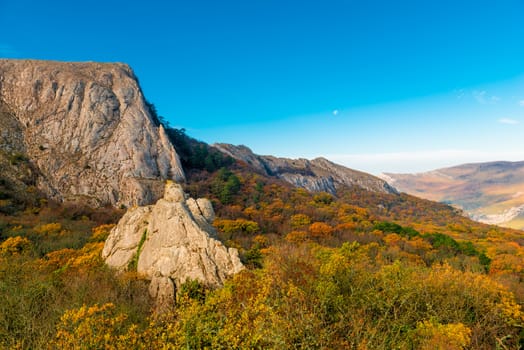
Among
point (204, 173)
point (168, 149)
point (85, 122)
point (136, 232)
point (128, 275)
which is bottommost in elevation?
point (128, 275)

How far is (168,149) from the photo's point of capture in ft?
226

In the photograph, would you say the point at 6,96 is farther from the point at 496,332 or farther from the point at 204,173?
the point at 496,332

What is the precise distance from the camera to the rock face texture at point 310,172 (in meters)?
131

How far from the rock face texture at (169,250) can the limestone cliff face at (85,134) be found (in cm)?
3348

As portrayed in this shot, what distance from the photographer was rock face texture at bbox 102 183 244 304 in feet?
65.4

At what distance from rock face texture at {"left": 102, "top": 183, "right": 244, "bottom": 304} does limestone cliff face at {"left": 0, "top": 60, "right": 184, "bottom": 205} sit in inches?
1318

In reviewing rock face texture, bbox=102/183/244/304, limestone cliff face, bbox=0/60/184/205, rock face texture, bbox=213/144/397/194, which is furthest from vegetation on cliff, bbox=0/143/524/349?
rock face texture, bbox=213/144/397/194

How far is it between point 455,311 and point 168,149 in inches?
2518

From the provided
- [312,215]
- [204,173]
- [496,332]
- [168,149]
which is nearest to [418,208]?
[312,215]

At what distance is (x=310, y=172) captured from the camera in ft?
473

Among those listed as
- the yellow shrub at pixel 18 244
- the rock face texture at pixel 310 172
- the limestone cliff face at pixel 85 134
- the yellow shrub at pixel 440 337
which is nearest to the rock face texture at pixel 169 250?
the yellow shrub at pixel 440 337

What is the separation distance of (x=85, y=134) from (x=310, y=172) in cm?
10396

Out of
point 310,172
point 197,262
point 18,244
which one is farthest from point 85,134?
point 310,172

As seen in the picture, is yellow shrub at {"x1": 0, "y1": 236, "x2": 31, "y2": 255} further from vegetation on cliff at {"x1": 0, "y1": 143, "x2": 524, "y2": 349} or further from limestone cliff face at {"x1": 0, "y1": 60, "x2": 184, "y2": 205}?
limestone cliff face at {"x1": 0, "y1": 60, "x2": 184, "y2": 205}
